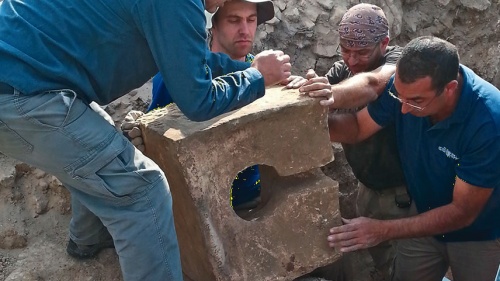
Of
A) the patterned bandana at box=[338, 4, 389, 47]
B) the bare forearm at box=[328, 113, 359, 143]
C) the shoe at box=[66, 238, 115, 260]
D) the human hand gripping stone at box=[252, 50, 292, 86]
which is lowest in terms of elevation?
the shoe at box=[66, 238, 115, 260]

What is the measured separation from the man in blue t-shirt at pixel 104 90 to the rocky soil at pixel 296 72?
1.11 metres

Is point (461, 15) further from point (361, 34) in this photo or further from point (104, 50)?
point (104, 50)

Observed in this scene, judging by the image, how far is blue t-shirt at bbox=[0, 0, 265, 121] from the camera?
218 centimetres

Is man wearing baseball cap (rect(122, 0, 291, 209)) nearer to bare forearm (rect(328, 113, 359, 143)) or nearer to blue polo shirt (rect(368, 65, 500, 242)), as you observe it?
bare forearm (rect(328, 113, 359, 143))

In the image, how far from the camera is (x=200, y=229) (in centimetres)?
277

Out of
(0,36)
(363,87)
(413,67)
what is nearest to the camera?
(0,36)

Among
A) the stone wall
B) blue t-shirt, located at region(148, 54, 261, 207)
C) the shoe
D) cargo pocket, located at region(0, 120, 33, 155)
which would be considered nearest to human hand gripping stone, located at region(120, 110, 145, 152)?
blue t-shirt, located at region(148, 54, 261, 207)

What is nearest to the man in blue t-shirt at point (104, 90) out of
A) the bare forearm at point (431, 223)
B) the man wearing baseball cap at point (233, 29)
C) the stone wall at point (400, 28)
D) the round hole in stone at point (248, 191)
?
the round hole in stone at point (248, 191)

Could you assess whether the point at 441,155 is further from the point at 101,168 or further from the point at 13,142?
the point at 13,142

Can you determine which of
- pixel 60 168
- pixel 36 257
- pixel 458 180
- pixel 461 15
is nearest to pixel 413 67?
pixel 458 180

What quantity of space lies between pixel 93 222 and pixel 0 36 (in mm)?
1238

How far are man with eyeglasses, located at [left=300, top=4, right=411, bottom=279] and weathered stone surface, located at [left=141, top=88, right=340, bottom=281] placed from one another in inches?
16.0

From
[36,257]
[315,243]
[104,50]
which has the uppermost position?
[104,50]

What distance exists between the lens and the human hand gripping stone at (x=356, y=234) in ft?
9.87
